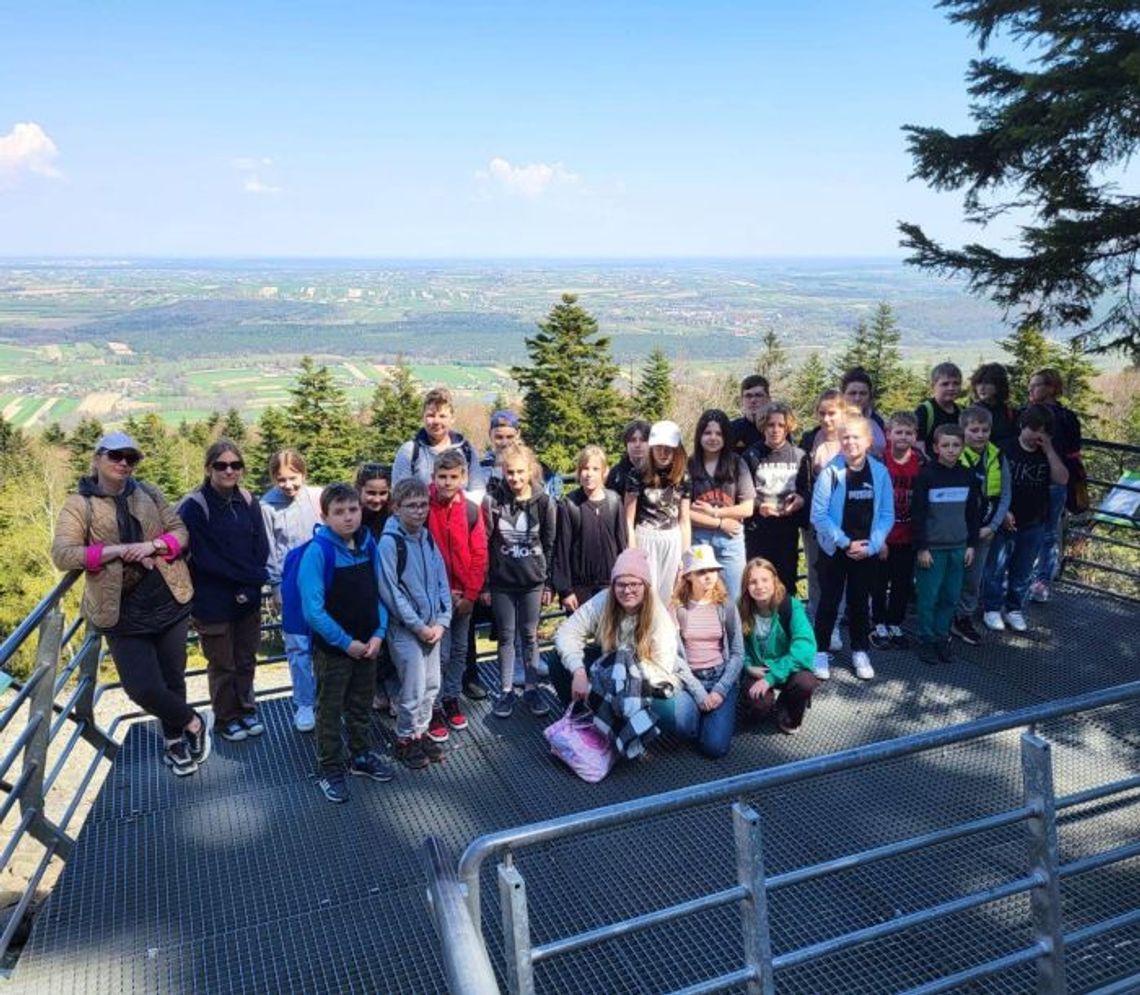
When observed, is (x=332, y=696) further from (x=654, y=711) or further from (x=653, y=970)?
(x=653, y=970)

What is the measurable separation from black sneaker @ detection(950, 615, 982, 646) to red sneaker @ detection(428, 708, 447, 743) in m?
3.92

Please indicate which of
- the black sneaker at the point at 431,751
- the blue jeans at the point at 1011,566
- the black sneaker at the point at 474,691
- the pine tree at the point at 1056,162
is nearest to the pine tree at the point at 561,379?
the pine tree at the point at 1056,162

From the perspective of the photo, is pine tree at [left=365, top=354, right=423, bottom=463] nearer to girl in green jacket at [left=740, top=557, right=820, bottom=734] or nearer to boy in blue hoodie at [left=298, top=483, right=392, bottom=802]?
girl in green jacket at [left=740, top=557, right=820, bottom=734]

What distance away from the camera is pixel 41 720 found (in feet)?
12.9

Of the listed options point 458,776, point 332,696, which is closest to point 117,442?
point 332,696

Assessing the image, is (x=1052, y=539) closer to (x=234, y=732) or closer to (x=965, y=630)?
(x=965, y=630)

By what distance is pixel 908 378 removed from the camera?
5466 cm

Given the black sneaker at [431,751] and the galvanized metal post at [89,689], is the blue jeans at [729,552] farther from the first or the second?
the galvanized metal post at [89,689]

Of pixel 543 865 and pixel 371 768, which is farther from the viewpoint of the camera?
pixel 371 768

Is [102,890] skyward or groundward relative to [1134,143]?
groundward

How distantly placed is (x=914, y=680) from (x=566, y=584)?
2.57 meters

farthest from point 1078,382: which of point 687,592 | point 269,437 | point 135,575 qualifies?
point 269,437

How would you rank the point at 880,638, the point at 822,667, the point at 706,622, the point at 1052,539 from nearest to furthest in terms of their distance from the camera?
Answer: the point at 706,622, the point at 822,667, the point at 880,638, the point at 1052,539

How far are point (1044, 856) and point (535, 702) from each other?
3.25m
